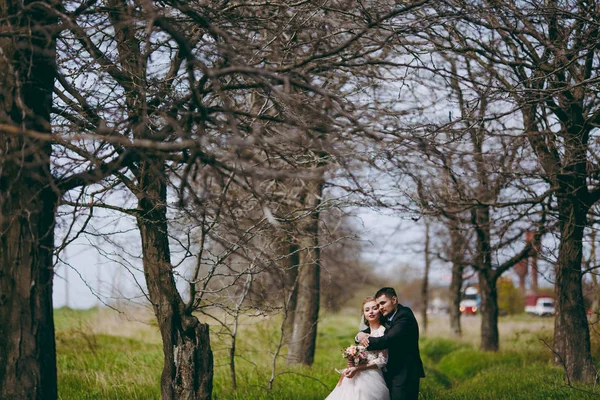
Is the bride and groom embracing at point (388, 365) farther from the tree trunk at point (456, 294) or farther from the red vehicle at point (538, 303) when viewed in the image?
the red vehicle at point (538, 303)

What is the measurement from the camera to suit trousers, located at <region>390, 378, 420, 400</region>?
24.9ft

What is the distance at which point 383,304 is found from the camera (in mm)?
7922

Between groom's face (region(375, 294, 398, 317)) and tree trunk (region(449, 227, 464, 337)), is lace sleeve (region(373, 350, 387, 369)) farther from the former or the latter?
tree trunk (region(449, 227, 464, 337))

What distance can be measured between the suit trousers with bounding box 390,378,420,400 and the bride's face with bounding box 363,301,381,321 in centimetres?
77

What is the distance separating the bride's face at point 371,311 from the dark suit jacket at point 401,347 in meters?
0.19

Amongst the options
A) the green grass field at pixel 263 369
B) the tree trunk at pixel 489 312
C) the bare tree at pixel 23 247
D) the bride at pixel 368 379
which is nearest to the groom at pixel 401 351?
the bride at pixel 368 379

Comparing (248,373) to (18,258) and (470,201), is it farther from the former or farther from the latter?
(18,258)

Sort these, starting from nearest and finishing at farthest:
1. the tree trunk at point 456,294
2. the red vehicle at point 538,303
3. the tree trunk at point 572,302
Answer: the tree trunk at point 572,302
the tree trunk at point 456,294
the red vehicle at point 538,303

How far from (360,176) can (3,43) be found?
→ 366cm

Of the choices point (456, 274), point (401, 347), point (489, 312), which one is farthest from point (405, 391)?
point (456, 274)

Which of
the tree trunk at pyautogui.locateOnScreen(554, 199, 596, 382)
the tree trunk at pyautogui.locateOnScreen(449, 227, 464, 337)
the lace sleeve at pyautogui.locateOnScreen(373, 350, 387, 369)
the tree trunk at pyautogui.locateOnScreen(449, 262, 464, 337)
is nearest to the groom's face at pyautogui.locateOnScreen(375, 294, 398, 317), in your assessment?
the lace sleeve at pyautogui.locateOnScreen(373, 350, 387, 369)

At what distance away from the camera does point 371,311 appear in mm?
7883

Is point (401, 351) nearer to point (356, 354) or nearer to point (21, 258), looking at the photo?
point (356, 354)

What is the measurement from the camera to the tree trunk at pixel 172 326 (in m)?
7.69
